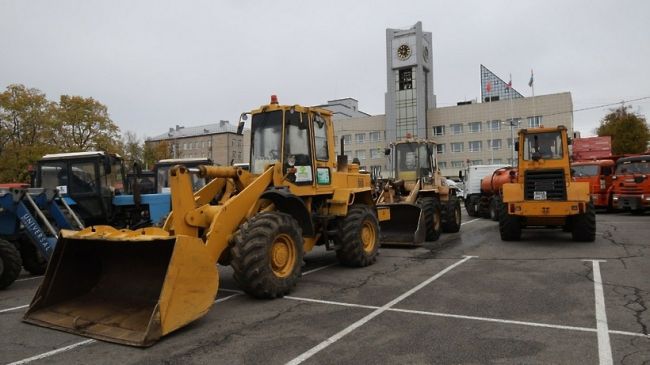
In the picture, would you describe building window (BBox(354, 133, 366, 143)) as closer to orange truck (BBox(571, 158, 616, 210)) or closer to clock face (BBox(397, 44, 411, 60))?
clock face (BBox(397, 44, 411, 60))

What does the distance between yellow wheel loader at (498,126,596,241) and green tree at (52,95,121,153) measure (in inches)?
1349

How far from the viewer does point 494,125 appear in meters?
62.0

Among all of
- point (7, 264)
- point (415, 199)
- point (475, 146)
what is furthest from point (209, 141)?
point (7, 264)

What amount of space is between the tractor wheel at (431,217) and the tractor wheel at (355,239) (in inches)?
136

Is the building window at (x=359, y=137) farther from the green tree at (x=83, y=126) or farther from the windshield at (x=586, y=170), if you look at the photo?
the windshield at (x=586, y=170)

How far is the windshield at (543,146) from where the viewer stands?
1184cm

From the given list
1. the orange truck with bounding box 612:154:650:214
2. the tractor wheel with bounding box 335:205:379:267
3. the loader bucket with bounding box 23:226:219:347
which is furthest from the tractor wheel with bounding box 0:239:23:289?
the orange truck with bounding box 612:154:650:214

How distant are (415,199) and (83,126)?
34.3 metres

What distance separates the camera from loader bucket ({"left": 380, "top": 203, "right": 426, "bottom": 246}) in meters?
11.3

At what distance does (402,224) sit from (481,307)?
5.99m

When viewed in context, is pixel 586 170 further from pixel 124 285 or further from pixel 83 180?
pixel 124 285

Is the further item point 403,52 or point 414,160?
point 403,52

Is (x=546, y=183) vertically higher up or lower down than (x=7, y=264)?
higher up

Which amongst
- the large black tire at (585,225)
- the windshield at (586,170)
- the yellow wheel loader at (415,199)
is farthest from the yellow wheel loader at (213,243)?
the windshield at (586,170)
